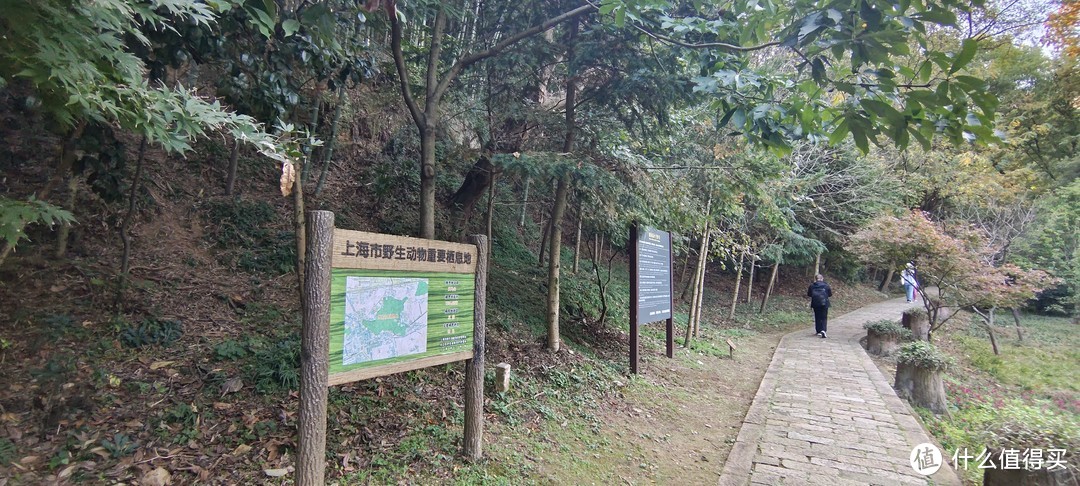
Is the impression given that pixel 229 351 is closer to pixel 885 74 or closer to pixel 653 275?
pixel 885 74

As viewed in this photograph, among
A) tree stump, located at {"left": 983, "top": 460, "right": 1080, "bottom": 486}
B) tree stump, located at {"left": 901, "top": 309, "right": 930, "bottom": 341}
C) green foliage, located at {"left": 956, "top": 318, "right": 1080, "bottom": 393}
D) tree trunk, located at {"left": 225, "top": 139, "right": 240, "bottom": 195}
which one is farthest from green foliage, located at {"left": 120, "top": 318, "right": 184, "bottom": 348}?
tree stump, located at {"left": 901, "top": 309, "right": 930, "bottom": 341}

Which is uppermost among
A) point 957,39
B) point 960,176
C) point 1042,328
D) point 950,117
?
Answer: point 957,39

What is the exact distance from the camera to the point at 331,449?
3.65 m

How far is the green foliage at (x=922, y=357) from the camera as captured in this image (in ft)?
21.2

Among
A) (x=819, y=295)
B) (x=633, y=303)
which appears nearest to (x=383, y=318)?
(x=633, y=303)

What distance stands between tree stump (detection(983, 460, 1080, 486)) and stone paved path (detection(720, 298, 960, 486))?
0.63 meters

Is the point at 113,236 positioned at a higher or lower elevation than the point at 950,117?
lower

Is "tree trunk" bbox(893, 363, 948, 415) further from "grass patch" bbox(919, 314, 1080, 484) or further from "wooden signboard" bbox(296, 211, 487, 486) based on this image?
"wooden signboard" bbox(296, 211, 487, 486)

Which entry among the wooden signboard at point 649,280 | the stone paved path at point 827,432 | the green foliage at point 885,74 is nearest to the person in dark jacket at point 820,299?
the stone paved path at point 827,432

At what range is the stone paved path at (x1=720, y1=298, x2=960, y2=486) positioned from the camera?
163 inches

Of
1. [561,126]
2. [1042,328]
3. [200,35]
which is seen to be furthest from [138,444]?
[1042,328]

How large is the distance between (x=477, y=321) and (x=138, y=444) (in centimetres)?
240

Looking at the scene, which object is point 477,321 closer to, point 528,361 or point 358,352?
point 358,352

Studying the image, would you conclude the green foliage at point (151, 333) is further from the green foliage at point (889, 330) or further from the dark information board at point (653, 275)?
the green foliage at point (889, 330)
